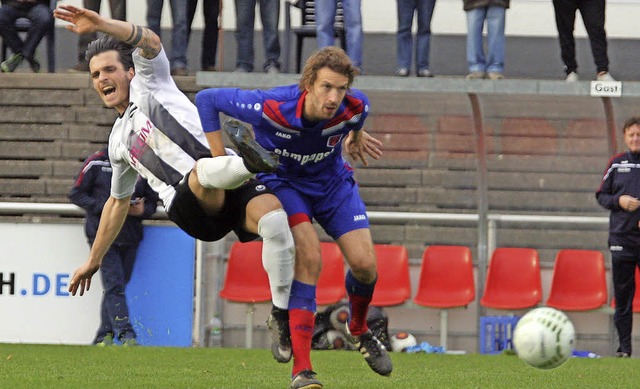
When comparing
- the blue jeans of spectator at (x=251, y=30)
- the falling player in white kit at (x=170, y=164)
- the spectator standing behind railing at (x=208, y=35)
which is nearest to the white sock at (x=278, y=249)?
the falling player in white kit at (x=170, y=164)

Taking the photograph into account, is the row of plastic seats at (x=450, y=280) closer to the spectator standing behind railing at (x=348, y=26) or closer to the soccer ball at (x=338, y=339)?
the soccer ball at (x=338, y=339)

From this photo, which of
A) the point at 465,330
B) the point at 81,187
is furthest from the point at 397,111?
the point at 81,187

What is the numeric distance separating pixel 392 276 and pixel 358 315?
5.23 metres

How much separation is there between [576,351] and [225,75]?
4512 millimetres

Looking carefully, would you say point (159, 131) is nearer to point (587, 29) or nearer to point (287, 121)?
point (287, 121)

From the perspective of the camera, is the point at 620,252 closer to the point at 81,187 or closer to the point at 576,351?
the point at 576,351

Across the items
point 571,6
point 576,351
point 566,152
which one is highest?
point 571,6

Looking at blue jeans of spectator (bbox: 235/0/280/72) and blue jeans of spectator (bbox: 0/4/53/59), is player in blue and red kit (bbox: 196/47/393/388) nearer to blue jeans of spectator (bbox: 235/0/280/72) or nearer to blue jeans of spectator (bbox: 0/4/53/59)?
blue jeans of spectator (bbox: 235/0/280/72)

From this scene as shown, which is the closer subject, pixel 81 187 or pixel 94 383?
pixel 94 383

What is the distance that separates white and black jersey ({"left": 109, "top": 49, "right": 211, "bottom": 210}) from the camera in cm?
770

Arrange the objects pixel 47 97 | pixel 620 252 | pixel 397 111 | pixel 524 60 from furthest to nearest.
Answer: pixel 524 60 → pixel 47 97 → pixel 397 111 → pixel 620 252

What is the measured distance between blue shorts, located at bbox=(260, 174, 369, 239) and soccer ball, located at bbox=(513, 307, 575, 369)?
1254 millimetres

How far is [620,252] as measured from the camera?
40.0 ft

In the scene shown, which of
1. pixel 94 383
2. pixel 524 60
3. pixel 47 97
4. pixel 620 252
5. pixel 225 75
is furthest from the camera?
pixel 524 60
